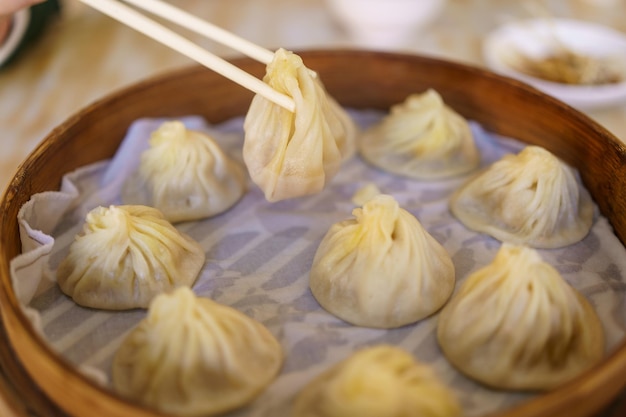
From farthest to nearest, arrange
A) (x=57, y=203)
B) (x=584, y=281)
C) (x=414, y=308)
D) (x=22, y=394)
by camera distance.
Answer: (x=57, y=203) → (x=584, y=281) → (x=414, y=308) → (x=22, y=394)

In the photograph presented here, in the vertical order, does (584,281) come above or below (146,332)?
below

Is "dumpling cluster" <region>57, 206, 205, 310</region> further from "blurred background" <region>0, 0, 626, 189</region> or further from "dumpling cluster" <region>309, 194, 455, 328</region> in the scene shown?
"blurred background" <region>0, 0, 626, 189</region>

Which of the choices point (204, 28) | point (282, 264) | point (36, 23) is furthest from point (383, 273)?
point (36, 23)

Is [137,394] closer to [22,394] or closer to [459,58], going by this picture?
[22,394]

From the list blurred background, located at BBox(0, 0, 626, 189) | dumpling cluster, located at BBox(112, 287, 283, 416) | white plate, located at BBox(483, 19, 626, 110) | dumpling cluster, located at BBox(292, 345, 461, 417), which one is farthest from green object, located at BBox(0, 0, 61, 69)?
dumpling cluster, located at BBox(292, 345, 461, 417)

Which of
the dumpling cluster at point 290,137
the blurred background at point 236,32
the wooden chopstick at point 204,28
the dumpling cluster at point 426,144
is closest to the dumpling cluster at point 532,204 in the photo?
the dumpling cluster at point 426,144

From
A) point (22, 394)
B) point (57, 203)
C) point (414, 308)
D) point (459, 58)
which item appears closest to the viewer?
point (22, 394)

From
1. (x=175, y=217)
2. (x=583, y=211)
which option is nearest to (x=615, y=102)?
(x=583, y=211)

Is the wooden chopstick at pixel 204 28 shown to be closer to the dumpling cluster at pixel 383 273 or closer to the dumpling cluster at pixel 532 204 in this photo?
the dumpling cluster at pixel 383 273
